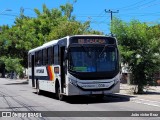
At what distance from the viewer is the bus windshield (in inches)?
828

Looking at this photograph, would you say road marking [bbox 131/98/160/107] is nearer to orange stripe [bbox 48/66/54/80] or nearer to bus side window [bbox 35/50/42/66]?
orange stripe [bbox 48/66/54/80]

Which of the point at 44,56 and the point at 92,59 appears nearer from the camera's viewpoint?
the point at 92,59

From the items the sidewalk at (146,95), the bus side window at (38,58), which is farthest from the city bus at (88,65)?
the bus side window at (38,58)

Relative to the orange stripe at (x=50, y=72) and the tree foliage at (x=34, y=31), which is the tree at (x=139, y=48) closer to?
the orange stripe at (x=50, y=72)

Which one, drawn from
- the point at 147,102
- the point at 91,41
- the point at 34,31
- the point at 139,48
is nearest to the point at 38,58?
the point at 139,48

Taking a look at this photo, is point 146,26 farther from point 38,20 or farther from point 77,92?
point 38,20

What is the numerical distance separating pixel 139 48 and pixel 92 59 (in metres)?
5.78

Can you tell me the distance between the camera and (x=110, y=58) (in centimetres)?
2153

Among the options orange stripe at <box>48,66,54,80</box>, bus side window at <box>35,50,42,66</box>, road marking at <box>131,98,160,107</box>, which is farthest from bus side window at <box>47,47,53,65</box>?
road marking at <box>131,98,160,107</box>

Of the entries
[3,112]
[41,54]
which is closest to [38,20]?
[41,54]

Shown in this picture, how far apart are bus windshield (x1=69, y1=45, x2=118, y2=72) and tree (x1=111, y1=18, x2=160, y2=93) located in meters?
4.23

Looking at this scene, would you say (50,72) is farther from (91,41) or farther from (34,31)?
(34,31)

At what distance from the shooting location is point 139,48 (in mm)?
26172

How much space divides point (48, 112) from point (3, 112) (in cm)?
178
